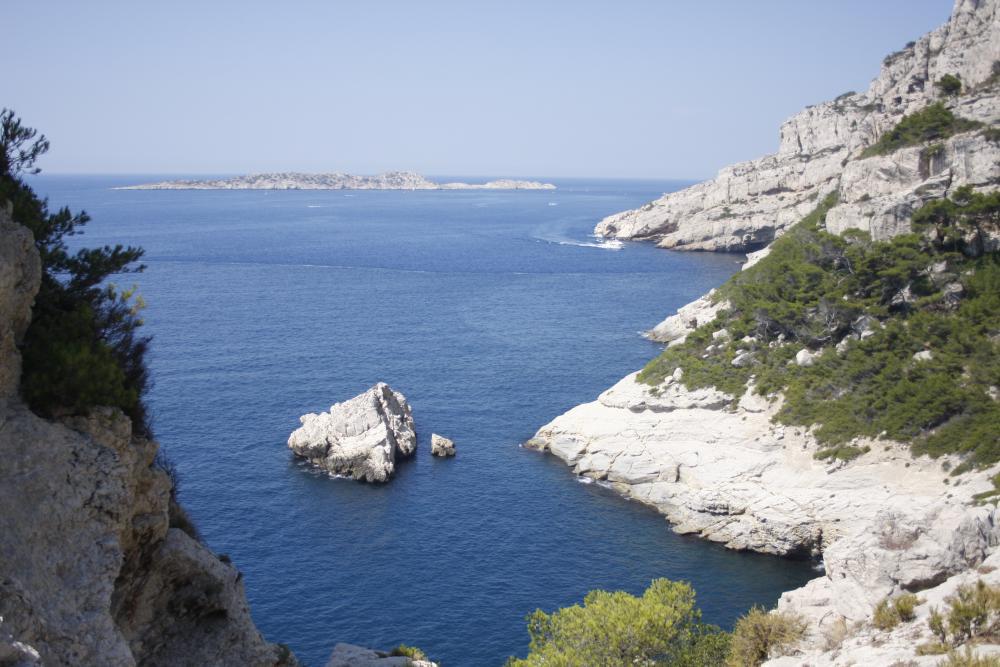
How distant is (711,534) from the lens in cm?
4766

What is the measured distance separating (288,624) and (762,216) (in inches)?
5347

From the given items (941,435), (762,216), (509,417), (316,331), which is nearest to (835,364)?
(941,435)

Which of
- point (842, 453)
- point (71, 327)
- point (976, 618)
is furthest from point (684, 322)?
point (71, 327)

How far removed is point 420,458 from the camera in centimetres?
5950

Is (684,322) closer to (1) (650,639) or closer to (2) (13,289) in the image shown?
(1) (650,639)

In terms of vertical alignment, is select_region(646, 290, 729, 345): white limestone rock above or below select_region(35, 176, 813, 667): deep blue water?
above

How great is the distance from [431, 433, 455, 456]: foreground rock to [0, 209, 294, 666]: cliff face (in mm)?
38310

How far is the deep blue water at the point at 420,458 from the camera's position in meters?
41.1

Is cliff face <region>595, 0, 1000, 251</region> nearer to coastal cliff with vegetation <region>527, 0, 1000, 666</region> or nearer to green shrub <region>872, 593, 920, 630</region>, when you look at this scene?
coastal cliff with vegetation <region>527, 0, 1000, 666</region>

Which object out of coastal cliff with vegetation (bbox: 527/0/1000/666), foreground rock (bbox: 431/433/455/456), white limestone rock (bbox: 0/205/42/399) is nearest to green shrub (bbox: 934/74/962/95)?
coastal cliff with vegetation (bbox: 527/0/1000/666)

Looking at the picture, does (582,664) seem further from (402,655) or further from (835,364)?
(835,364)

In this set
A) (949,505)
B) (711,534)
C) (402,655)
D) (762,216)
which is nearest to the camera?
(949,505)

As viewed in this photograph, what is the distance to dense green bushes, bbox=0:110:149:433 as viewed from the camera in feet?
57.8

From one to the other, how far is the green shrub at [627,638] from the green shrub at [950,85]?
6511 cm
